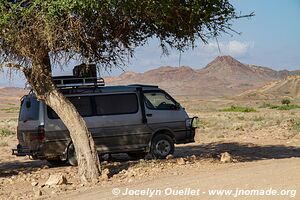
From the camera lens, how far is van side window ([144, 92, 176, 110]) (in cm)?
1586

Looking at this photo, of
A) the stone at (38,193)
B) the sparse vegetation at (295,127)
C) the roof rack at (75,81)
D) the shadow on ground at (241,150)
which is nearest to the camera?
the stone at (38,193)

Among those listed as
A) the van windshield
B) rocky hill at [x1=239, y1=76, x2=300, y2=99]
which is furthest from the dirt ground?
rocky hill at [x1=239, y1=76, x2=300, y2=99]

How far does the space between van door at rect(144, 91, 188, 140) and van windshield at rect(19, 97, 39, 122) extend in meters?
3.04

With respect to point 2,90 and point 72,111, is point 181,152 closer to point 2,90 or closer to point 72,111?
point 72,111

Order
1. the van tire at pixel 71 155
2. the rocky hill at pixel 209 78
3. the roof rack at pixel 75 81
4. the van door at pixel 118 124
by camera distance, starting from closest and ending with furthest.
Result: the roof rack at pixel 75 81, the van tire at pixel 71 155, the van door at pixel 118 124, the rocky hill at pixel 209 78

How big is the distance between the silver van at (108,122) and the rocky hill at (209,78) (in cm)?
11183

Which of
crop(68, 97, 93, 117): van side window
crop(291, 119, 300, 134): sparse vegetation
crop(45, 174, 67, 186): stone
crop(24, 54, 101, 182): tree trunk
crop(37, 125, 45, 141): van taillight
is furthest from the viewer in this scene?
crop(291, 119, 300, 134): sparse vegetation

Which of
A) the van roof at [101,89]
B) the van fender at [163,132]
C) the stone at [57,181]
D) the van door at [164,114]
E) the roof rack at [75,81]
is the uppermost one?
the roof rack at [75,81]

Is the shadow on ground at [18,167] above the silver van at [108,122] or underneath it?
underneath

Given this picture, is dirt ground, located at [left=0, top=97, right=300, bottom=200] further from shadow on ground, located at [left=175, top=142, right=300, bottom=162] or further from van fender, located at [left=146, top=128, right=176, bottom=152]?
van fender, located at [left=146, top=128, right=176, bottom=152]

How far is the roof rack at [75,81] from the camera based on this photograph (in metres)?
14.1

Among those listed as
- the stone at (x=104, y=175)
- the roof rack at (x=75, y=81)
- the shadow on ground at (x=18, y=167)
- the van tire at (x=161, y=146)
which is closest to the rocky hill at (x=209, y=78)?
the shadow on ground at (x=18, y=167)

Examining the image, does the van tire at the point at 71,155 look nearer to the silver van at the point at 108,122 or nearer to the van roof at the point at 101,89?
the silver van at the point at 108,122

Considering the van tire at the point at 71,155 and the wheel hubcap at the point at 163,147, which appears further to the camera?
the wheel hubcap at the point at 163,147
